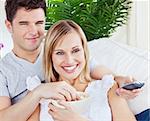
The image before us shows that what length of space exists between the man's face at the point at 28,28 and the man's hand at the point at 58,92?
27cm

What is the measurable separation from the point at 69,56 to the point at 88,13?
974 mm

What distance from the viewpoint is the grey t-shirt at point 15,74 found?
1.51m

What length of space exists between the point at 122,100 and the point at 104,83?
0.09 metres

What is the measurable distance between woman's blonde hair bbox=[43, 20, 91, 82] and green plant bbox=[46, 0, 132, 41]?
90 centimetres

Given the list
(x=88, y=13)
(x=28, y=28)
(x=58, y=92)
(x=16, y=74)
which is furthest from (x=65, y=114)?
(x=88, y=13)

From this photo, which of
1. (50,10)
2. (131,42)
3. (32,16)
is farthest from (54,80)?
(131,42)

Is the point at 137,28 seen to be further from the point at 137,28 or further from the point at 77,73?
the point at 77,73

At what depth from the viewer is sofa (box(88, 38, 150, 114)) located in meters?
1.50

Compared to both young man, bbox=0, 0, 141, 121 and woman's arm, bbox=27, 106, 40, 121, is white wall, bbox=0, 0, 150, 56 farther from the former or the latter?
woman's arm, bbox=27, 106, 40, 121

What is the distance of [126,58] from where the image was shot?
1723 mm

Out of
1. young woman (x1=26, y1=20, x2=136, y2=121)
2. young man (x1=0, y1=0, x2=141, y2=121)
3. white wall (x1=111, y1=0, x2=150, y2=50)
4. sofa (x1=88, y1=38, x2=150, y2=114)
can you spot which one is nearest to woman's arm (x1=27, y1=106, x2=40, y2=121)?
young woman (x1=26, y1=20, x2=136, y2=121)

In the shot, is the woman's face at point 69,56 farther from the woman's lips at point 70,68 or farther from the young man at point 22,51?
the young man at point 22,51

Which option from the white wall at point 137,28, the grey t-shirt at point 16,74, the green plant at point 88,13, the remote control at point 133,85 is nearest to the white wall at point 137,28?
the white wall at point 137,28

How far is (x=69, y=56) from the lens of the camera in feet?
4.61
